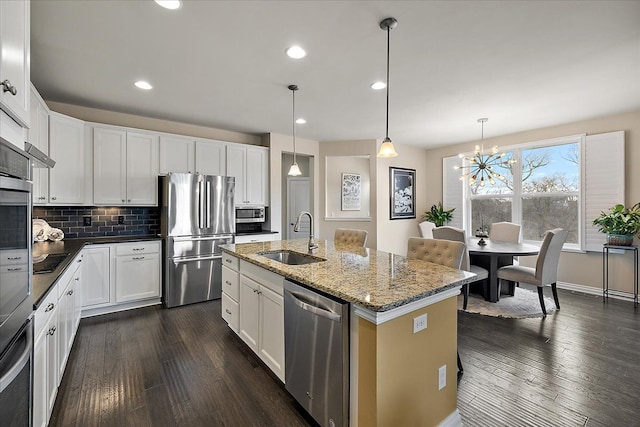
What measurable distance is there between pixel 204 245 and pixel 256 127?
209 centimetres

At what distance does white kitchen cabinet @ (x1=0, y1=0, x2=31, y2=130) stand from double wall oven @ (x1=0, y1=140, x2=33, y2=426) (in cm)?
17

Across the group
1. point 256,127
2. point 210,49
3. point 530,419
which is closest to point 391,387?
point 530,419

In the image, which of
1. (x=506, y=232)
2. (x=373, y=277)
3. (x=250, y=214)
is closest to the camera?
(x=373, y=277)

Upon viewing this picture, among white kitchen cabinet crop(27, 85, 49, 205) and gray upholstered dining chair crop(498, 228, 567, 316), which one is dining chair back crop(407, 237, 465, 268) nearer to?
gray upholstered dining chair crop(498, 228, 567, 316)

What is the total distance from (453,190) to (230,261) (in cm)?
506

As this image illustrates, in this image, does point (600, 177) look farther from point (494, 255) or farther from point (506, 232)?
point (494, 255)

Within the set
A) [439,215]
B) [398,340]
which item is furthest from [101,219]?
[439,215]

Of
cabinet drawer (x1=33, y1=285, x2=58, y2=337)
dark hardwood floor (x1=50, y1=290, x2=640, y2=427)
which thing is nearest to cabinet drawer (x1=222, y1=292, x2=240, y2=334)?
dark hardwood floor (x1=50, y1=290, x2=640, y2=427)

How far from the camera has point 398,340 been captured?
1448 millimetres

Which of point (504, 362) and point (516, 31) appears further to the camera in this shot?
point (504, 362)

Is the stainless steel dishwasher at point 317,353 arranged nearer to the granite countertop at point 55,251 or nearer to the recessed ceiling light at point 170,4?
the granite countertop at point 55,251

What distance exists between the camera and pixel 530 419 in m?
1.82

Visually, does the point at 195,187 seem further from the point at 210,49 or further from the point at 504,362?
the point at 504,362

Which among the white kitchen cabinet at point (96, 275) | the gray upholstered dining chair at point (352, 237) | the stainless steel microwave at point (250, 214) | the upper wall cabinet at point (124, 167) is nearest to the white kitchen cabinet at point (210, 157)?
the upper wall cabinet at point (124, 167)
